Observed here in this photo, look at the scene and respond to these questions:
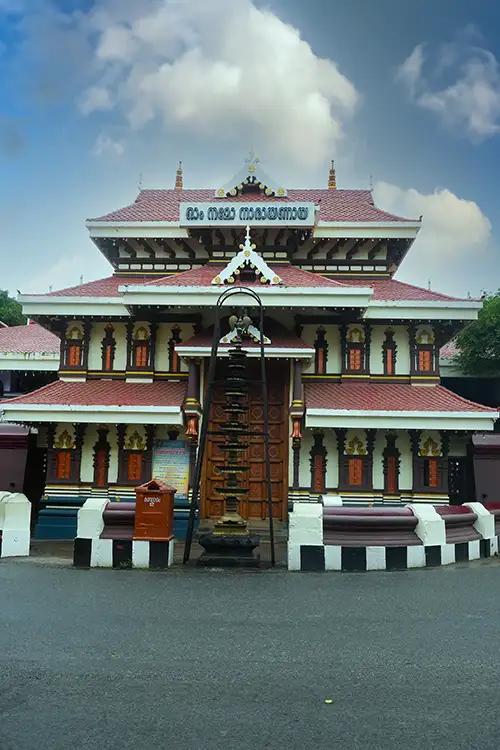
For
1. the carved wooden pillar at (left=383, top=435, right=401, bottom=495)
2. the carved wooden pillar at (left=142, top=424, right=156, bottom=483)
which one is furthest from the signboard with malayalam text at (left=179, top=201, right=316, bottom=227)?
the carved wooden pillar at (left=383, top=435, right=401, bottom=495)

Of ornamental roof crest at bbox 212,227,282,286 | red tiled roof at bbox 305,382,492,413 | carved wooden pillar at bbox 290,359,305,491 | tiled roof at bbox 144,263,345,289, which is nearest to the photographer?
carved wooden pillar at bbox 290,359,305,491

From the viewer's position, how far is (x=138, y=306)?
16812mm

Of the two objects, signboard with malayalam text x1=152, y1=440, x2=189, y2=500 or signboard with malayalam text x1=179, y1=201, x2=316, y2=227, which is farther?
signboard with malayalam text x1=179, y1=201, x2=316, y2=227

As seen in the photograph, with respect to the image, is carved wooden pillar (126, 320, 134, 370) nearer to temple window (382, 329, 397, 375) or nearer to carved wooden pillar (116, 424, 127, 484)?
carved wooden pillar (116, 424, 127, 484)

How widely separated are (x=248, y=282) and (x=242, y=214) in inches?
88.4

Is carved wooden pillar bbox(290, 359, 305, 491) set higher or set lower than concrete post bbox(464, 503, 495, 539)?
higher

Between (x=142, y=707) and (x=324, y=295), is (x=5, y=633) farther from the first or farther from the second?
(x=324, y=295)

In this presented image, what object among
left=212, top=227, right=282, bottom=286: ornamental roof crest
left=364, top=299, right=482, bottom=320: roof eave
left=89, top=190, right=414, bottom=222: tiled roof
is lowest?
left=364, top=299, right=482, bottom=320: roof eave

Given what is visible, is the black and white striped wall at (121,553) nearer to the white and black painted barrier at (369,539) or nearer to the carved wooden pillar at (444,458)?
the white and black painted barrier at (369,539)

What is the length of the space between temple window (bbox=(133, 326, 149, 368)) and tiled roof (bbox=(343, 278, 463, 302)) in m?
5.76

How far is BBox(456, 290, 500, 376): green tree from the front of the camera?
29.9m

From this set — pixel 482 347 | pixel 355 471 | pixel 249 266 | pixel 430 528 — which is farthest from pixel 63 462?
pixel 482 347

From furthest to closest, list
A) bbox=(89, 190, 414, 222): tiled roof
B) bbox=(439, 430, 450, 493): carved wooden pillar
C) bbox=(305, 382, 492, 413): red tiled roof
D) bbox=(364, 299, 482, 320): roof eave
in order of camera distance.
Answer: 1. bbox=(89, 190, 414, 222): tiled roof
2. bbox=(364, 299, 482, 320): roof eave
3. bbox=(439, 430, 450, 493): carved wooden pillar
4. bbox=(305, 382, 492, 413): red tiled roof

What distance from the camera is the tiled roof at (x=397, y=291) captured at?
17578 mm
